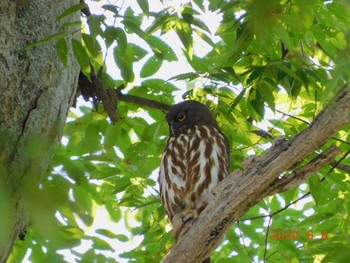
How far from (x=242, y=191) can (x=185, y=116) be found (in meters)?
1.79

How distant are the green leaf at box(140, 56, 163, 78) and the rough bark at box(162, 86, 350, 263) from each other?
149 cm

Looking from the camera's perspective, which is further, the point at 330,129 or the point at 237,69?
the point at 237,69

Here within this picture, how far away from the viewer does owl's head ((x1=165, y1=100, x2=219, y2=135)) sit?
388 cm

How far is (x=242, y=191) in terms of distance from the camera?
231cm

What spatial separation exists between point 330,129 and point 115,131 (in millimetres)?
1793

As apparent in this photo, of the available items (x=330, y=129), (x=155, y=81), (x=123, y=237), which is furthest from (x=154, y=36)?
(x=330, y=129)

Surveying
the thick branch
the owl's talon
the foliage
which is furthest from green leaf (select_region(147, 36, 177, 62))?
the thick branch

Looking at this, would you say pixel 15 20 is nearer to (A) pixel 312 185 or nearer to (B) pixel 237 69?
(B) pixel 237 69

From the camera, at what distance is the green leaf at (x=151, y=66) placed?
369 cm

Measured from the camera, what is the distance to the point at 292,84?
3029 millimetres

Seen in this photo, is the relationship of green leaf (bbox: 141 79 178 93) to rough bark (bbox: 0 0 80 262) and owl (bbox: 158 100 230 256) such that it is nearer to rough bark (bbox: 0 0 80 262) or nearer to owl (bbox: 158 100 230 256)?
owl (bbox: 158 100 230 256)

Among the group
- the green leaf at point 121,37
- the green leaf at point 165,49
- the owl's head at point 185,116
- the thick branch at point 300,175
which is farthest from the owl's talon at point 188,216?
the owl's head at point 185,116

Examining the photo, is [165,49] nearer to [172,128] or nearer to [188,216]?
[172,128]

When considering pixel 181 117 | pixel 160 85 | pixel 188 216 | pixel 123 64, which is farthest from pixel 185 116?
pixel 188 216
